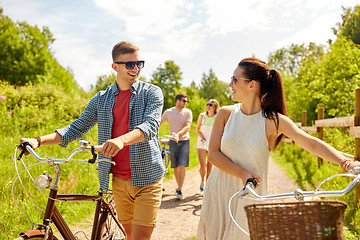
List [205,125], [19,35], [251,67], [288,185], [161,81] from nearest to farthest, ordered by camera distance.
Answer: [251,67], [205,125], [288,185], [19,35], [161,81]

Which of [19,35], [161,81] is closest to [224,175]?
[19,35]

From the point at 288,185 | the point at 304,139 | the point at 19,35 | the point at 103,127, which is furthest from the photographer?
the point at 19,35

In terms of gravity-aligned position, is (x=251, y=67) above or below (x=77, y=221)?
above

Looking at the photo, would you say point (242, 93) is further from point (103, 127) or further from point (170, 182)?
point (170, 182)

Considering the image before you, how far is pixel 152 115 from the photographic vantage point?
117 inches

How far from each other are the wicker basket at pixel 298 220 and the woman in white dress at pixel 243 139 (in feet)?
2.47

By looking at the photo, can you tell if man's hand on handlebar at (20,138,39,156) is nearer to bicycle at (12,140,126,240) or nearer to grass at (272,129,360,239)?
bicycle at (12,140,126,240)

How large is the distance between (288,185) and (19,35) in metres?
38.5

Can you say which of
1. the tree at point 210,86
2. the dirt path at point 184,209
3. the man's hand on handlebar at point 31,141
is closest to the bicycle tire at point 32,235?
the man's hand on handlebar at point 31,141

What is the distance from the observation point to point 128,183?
3.20 metres

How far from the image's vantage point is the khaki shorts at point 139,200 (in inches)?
122

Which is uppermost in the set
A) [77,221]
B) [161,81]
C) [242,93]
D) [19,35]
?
[19,35]

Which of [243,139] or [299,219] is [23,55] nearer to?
[243,139]

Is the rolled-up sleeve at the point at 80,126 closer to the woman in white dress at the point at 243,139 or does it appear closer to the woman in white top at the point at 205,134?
the woman in white dress at the point at 243,139
